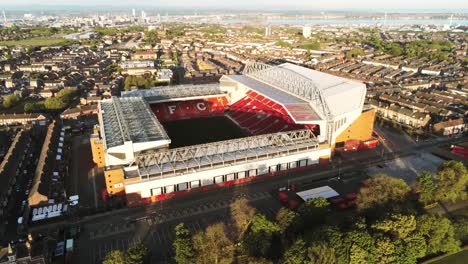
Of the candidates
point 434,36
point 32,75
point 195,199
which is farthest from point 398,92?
point 434,36

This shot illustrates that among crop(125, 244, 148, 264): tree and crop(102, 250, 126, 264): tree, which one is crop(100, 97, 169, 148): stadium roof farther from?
crop(102, 250, 126, 264): tree

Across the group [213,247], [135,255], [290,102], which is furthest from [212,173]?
[290,102]

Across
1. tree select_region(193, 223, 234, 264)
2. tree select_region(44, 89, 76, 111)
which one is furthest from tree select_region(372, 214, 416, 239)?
tree select_region(44, 89, 76, 111)

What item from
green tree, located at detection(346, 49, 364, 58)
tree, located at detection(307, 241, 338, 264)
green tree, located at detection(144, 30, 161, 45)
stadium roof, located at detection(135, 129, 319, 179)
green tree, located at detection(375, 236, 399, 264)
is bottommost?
green tree, located at detection(375, 236, 399, 264)

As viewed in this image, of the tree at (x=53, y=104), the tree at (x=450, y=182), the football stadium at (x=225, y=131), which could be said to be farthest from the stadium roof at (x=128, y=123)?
the tree at (x=450, y=182)

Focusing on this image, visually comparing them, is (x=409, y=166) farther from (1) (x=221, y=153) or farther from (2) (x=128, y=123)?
(2) (x=128, y=123)

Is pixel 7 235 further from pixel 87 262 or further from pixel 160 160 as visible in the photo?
pixel 160 160

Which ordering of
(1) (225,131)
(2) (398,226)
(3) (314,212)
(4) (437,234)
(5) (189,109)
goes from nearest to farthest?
1. (2) (398,226)
2. (4) (437,234)
3. (3) (314,212)
4. (1) (225,131)
5. (5) (189,109)
